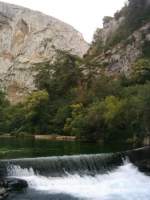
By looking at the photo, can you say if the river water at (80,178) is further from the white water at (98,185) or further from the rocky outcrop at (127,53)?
the rocky outcrop at (127,53)

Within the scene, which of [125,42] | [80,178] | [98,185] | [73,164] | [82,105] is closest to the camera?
[98,185]

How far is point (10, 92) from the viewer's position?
343 ft

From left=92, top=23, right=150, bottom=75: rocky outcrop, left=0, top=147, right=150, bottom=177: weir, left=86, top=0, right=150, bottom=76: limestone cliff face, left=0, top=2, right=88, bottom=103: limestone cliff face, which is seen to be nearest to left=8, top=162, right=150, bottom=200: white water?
left=0, top=147, right=150, bottom=177: weir

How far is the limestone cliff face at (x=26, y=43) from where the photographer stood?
10700 cm

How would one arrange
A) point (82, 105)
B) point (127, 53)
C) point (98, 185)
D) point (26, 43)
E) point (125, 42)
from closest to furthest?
1. point (98, 185)
2. point (82, 105)
3. point (127, 53)
4. point (125, 42)
5. point (26, 43)

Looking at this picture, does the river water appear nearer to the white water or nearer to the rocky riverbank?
the white water

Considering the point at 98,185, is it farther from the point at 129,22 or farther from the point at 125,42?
the point at 129,22

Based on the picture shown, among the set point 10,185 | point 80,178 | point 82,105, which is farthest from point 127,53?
point 10,185

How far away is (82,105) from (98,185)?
90.8 ft

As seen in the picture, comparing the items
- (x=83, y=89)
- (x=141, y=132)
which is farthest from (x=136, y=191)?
(x=83, y=89)

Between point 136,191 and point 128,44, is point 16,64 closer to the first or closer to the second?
point 128,44

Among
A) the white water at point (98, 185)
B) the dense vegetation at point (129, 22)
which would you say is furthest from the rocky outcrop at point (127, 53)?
the white water at point (98, 185)

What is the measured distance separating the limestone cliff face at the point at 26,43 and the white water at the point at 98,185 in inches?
3066

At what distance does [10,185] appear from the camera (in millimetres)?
21781
